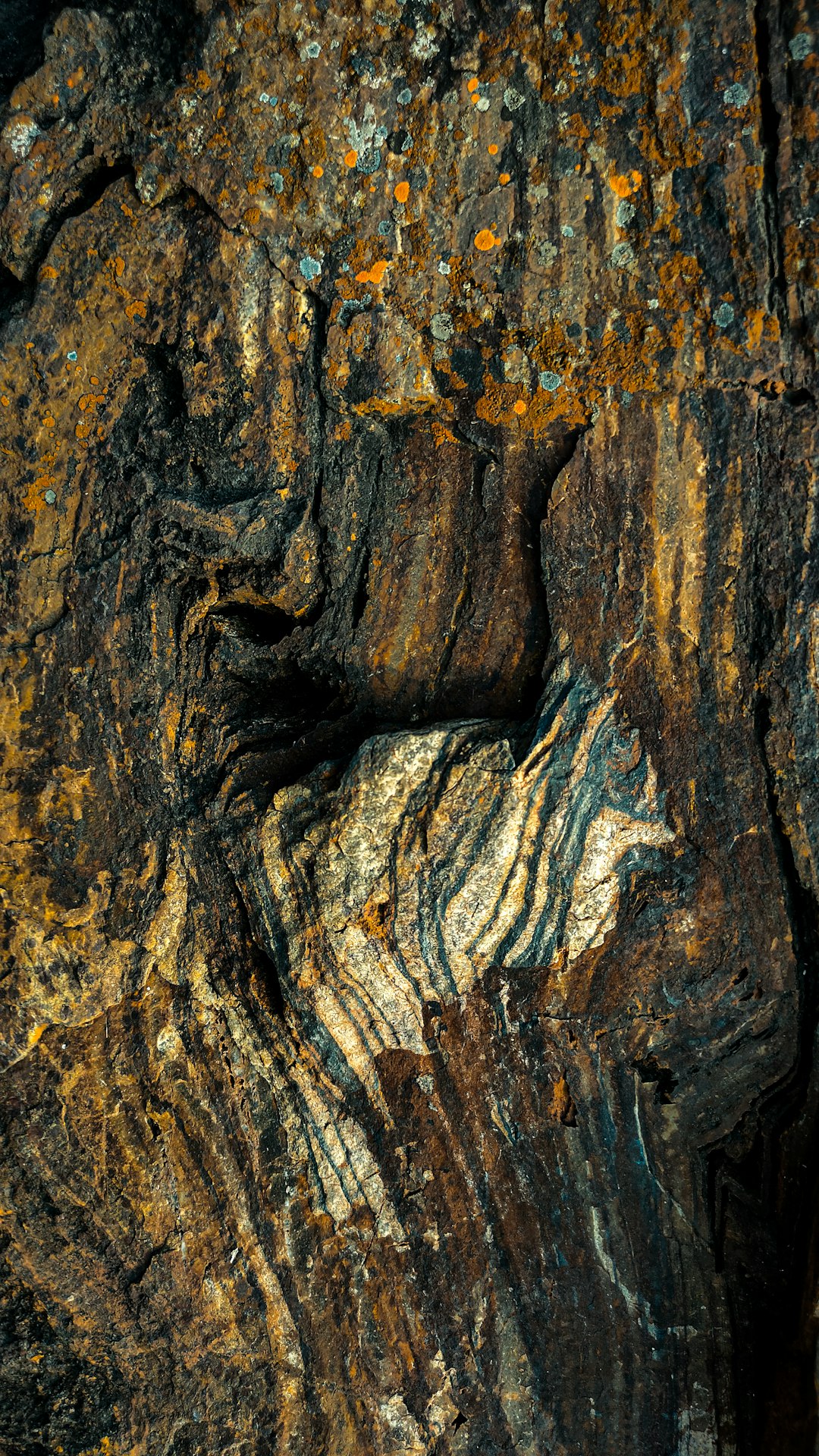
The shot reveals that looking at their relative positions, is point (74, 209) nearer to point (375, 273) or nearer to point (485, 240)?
point (375, 273)

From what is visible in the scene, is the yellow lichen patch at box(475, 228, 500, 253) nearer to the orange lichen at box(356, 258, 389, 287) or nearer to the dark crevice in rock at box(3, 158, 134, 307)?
the orange lichen at box(356, 258, 389, 287)

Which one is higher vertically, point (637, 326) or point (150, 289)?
point (637, 326)

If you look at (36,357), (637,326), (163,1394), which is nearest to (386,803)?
(637,326)

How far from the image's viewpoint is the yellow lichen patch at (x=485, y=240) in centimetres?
325

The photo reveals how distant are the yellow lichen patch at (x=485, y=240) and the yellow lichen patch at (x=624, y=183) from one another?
1.39 ft

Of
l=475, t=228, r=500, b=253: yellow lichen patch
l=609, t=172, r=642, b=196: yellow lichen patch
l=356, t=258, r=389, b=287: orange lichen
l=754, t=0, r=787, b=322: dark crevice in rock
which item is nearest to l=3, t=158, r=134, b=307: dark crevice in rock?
l=356, t=258, r=389, b=287: orange lichen

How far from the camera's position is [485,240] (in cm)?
325

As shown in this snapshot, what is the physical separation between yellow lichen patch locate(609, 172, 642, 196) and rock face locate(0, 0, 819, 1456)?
2 cm

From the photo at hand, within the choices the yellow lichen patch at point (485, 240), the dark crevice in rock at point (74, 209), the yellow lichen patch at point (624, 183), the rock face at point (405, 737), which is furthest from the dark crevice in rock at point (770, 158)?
the dark crevice in rock at point (74, 209)

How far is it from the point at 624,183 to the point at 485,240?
0.50 meters

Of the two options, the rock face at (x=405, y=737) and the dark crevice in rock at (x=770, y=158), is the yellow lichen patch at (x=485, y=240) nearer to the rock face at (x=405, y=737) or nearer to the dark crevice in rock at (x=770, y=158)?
the rock face at (x=405, y=737)

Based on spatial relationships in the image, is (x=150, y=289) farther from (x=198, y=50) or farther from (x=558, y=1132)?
(x=558, y=1132)

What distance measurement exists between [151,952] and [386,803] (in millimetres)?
1233

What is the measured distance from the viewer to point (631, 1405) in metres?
3.82
